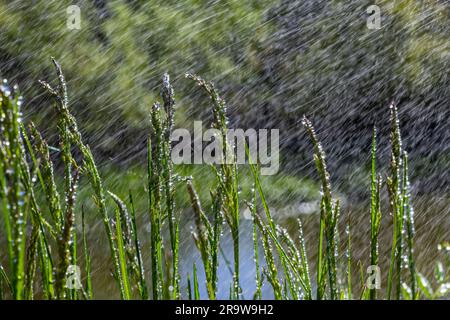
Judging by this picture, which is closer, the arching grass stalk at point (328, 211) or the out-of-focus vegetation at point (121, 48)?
the arching grass stalk at point (328, 211)

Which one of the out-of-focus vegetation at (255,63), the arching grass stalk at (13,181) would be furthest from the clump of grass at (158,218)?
the out-of-focus vegetation at (255,63)

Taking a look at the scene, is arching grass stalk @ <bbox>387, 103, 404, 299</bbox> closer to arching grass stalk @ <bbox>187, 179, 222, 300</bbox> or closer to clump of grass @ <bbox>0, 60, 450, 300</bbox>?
clump of grass @ <bbox>0, 60, 450, 300</bbox>

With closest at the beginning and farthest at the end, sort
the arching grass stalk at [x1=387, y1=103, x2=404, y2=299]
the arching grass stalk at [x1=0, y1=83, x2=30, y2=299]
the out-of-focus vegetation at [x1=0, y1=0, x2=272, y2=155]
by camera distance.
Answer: the arching grass stalk at [x1=0, y1=83, x2=30, y2=299], the arching grass stalk at [x1=387, y1=103, x2=404, y2=299], the out-of-focus vegetation at [x1=0, y1=0, x2=272, y2=155]

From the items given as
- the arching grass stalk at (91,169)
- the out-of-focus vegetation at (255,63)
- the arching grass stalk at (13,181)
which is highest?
the out-of-focus vegetation at (255,63)

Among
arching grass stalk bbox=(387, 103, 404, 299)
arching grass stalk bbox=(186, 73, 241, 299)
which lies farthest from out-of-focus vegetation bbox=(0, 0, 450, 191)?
arching grass stalk bbox=(387, 103, 404, 299)

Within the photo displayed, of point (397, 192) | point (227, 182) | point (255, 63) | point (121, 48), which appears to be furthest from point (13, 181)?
point (255, 63)

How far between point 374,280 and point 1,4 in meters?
5.71

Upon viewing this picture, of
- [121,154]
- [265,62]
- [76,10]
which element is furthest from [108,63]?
[265,62]

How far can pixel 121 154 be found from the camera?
5.39 metres

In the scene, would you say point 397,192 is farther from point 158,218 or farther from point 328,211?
point 158,218

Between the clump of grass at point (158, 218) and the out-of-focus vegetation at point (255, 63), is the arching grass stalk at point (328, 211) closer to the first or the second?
the clump of grass at point (158, 218)

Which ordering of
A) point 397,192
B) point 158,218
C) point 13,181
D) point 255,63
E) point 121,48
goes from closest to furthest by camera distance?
1. point 13,181
2. point 397,192
3. point 158,218
4. point 121,48
5. point 255,63

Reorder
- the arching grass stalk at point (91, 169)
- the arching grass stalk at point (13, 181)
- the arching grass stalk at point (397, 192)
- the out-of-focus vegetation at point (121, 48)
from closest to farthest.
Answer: the arching grass stalk at point (13, 181) < the arching grass stalk at point (397, 192) < the arching grass stalk at point (91, 169) < the out-of-focus vegetation at point (121, 48)

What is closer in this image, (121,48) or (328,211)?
(328,211)
